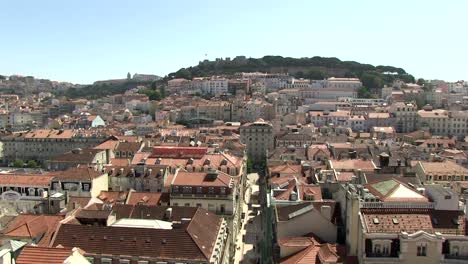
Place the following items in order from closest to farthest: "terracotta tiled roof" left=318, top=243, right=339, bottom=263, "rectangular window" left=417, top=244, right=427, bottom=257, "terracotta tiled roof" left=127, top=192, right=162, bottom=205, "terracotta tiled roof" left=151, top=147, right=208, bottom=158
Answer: "rectangular window" left=417, top=244, right=427, bottom=257
"terracotta tiled roof" left=318, top=243, right=339, bottom=263
"terracotta tiled roof" left=127, top=192, right=162, bottom=205
"terracotta tiled roof" left=151, top=147, right=208, bottom=158

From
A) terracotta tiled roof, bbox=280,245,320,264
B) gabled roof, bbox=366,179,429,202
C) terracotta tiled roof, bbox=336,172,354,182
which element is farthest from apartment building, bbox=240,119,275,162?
terracotta tiled roof, bbox=280,245,320,264

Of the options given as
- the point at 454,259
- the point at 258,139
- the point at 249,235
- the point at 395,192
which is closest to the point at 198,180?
the point at 249,235

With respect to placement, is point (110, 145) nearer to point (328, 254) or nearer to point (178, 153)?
point (178, 153)

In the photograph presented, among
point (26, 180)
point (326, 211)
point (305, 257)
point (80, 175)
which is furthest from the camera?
point (26, 180)

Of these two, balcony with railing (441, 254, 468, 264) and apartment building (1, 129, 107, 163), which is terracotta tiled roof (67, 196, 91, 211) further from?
apartment building (1, 129, 107, 163)

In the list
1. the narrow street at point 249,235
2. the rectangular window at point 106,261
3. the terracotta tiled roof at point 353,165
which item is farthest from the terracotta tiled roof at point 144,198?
the terracotta tiled roof at point 353,165

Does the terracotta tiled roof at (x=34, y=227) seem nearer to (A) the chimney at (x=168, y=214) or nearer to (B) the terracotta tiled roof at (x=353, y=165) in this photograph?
(A) the chimney at (x=168, y=214)

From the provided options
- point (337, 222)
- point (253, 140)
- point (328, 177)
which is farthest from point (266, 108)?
point (337, 222)

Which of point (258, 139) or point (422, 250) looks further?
point (258, 139)
